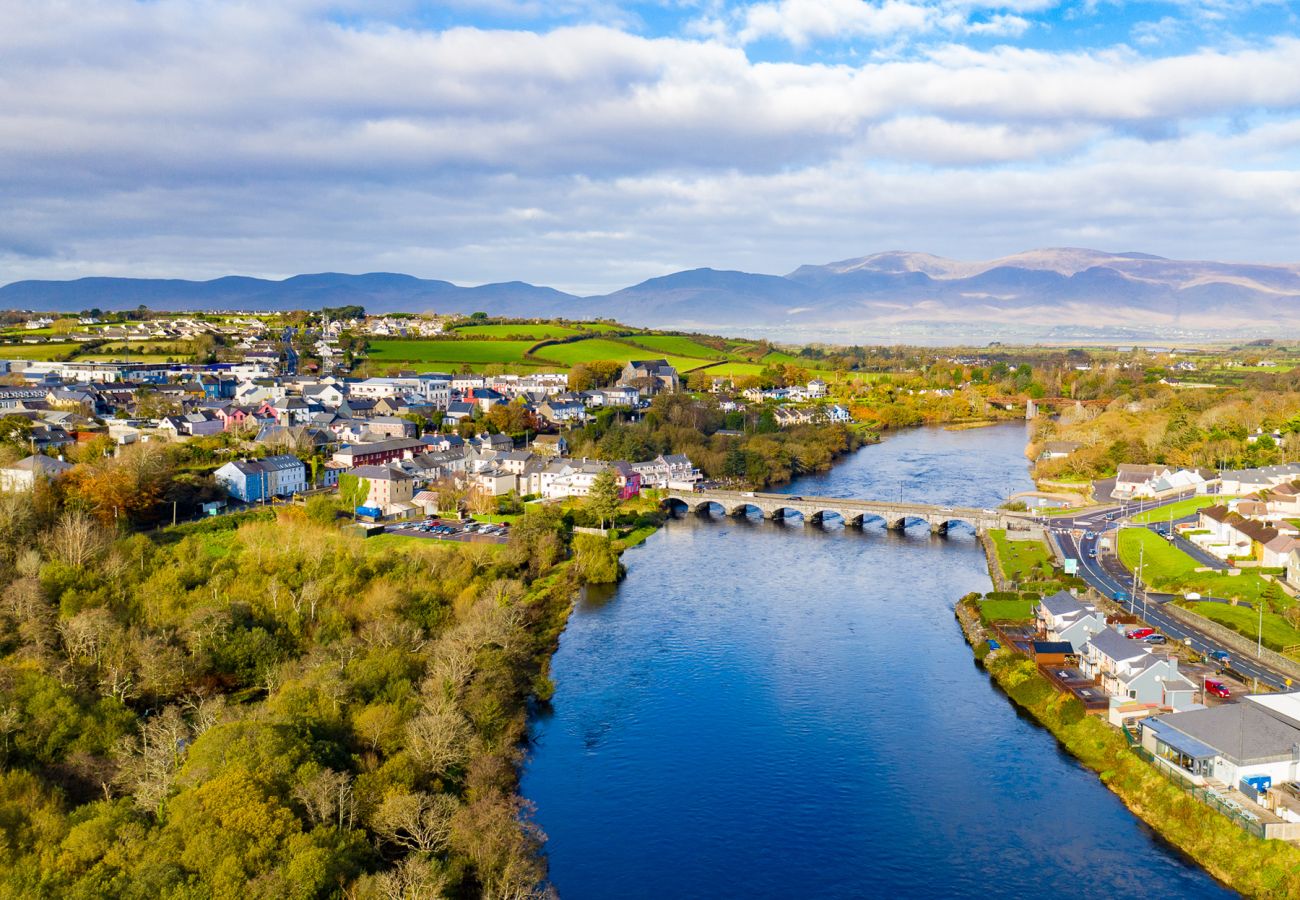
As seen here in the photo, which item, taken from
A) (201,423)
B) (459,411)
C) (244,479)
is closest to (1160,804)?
(244,479)

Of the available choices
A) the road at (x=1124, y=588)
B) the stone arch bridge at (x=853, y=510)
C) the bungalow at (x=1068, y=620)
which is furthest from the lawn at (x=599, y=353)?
the bungalow at (x=1068, y=620)

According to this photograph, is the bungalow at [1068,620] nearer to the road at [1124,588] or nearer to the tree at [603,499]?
the road at [1124,588]

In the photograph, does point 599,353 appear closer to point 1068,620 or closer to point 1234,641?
point 1068,620

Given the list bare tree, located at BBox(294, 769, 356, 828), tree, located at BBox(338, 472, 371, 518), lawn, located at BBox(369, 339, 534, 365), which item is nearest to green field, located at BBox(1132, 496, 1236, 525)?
tree, located at BBox(338, 472, 371, 518)

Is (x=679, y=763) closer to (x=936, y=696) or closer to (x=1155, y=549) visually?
(x=936, y=696)

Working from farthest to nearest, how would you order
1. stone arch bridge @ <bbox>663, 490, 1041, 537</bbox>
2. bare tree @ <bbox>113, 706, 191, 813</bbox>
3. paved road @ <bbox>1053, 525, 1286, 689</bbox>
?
stone arch bridge @ <bbox>663, 490, 1041, 537</bbox> < paved road @ <bbox>1053, 525, 1286, 689</bbox> < bare tree @ <bbox>113, 706, 191, 813</bbox>

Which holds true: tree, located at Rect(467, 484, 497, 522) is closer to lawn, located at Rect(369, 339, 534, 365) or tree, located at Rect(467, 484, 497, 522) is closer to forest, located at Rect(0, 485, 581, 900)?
forest, located at Rect(0, 485, 581, 900)
